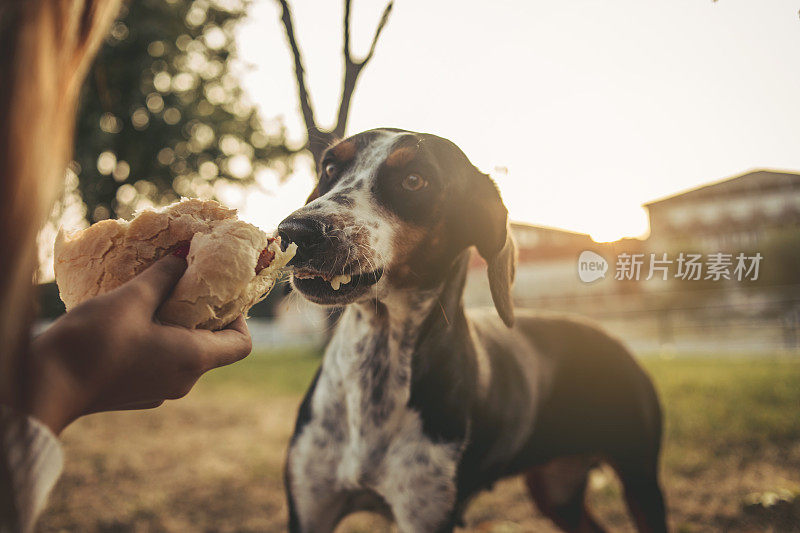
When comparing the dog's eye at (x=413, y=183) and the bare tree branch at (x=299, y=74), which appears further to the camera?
the bare tree branch at (x=299, y=74)

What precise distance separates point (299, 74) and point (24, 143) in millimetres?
2404

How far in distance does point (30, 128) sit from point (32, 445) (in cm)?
50

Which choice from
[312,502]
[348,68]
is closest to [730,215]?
[348,68]

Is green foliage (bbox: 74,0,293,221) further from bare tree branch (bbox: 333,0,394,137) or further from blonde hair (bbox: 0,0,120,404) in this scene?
blonde hair (bbox: 0,0,120,404)

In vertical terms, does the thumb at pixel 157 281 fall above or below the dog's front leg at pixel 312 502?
above

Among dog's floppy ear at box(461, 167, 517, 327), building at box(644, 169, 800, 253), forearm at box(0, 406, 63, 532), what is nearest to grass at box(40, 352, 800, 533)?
building at box(644, 169, 800, 253)

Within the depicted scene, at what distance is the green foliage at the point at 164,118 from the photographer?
27.9ft

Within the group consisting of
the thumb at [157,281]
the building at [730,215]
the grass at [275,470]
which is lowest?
the grass at [275,470]

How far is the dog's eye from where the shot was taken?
7.45 ft

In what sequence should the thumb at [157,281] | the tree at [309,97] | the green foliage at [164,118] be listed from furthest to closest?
the green foliage at [164,118]
the tree at [309,97]
the thumb at [157,281]

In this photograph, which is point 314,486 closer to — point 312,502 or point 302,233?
point 312,502

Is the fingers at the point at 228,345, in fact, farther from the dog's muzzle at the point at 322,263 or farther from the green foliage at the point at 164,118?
the green foliage at the point at 164,118


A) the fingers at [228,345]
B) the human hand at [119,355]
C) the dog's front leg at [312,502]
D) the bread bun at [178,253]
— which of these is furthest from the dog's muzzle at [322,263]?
the dog's front leg at [312,502]

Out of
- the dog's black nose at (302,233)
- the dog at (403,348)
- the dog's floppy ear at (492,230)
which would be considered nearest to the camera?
the dog's black nose at (302,233)
